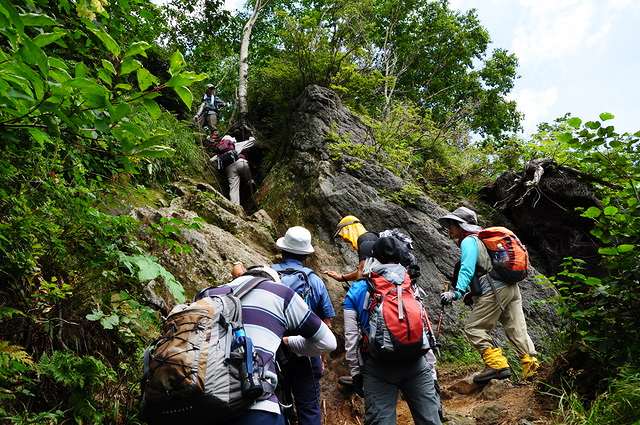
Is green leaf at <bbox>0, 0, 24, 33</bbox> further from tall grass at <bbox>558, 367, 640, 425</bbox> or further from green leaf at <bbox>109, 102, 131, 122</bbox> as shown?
tall grass at <bbox>558, 367, 640, 425</bbox>

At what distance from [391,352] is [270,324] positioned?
1.38m

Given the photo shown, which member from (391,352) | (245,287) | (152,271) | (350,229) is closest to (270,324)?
(245,287)

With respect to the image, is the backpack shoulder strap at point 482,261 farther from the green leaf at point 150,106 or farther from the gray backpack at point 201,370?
the green leaf at point 150,106

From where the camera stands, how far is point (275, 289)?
9.39 feet

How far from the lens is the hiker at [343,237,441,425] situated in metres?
3.69

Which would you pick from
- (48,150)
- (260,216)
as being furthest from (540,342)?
(48,150)

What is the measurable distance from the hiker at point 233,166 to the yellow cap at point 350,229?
12.7ft

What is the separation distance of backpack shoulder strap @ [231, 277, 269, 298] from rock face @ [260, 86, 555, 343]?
19.0ft

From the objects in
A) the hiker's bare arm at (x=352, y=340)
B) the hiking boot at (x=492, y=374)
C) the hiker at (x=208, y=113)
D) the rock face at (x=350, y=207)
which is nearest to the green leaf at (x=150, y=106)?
the hiker's bare arm at (x=352, y=340)

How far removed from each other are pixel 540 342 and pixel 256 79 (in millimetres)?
12175

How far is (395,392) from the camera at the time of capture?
3941 millimetres

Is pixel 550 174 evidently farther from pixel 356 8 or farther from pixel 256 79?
pixel 256 79

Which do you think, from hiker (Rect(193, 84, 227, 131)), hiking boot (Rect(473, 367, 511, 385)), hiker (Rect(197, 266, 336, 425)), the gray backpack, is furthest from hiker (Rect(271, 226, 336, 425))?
hiker (Rect(193, 84, 227, 131))

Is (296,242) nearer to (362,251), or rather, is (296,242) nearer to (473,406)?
(362,251)
